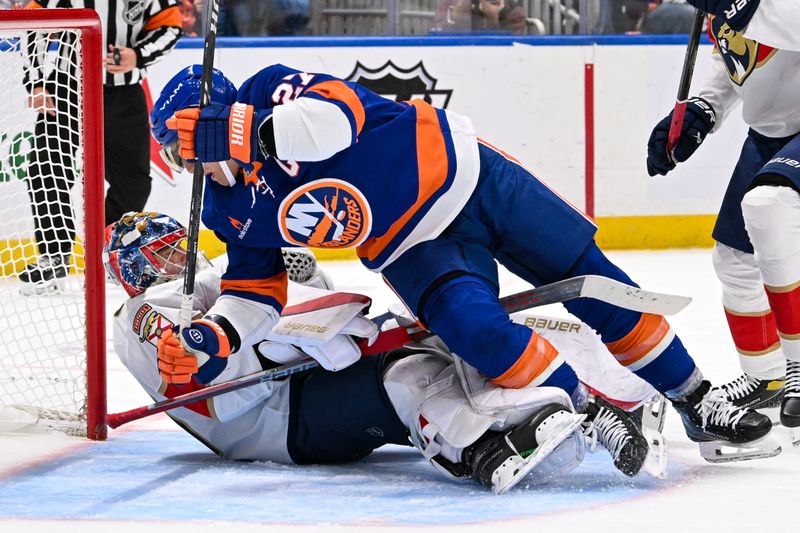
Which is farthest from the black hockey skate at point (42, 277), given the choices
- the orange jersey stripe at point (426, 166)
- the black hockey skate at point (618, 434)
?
the black hockey skate at point (618, 434)

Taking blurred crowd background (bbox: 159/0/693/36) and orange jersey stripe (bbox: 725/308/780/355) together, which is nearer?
orange jersey stripe (bbox: 725/308/780/355)

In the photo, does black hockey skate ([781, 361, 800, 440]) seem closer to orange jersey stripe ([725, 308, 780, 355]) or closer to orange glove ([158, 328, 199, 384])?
orange jersey stripe ([725, 308, 780, 355])

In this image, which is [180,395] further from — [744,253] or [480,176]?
[744,253]

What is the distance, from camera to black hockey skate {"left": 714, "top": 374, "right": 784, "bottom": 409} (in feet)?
8.35

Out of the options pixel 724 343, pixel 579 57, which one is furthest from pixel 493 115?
pixel 724 343

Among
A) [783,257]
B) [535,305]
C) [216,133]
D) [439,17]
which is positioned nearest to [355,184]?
[216,133]

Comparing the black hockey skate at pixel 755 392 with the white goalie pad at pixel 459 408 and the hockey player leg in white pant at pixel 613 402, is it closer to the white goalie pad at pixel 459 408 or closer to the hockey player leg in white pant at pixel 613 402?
the hockey player leg in white pant at pixel 613 402

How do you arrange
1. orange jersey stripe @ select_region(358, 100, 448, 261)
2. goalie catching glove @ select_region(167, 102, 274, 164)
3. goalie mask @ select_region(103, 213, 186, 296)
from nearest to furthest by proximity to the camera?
goalie catching glove @ select_region(167, 102, 274, 164)
orange jersey stripe @ select_region(358, 100, 448, 261)
goalie mask @ select_region(103, 213, 186, 296)

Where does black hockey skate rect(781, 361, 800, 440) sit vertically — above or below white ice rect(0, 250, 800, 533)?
above

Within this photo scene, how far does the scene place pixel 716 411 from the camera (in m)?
2.21

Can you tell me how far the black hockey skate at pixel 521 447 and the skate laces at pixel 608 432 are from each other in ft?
0.33

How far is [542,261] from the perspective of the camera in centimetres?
221

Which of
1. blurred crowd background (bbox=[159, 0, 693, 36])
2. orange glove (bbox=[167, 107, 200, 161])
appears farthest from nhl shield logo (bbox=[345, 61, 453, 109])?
orange glove (bbox=[167, 107, 200, 161])

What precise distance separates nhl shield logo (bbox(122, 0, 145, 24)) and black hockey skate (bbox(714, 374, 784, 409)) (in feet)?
8.91
